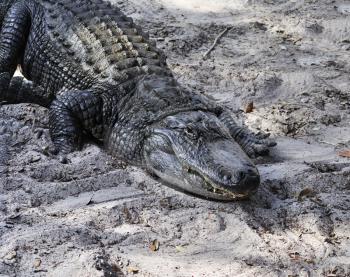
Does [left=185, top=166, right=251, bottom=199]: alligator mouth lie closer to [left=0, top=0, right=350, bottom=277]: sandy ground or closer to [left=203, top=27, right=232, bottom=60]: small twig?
[left=0, top=0, right=350, bottom=277]: sandy ground

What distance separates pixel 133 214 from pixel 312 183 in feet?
4.02

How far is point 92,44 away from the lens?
17.0 feet

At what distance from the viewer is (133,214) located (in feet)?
12.0

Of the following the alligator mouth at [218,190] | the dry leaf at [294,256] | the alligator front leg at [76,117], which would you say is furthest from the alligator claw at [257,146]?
the dry leaf at [294,256]

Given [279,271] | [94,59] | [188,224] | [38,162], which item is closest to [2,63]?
[94,59]

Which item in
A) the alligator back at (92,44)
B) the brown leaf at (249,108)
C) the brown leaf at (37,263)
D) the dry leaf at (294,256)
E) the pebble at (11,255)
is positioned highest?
the alligator back at (92,44)

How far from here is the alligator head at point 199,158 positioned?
12.3ft

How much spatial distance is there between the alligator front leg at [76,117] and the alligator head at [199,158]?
1.83 feet

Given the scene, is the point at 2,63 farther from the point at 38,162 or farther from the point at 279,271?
the point at 279,271

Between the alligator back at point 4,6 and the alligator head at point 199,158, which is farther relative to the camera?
the alligator back at point 4,6

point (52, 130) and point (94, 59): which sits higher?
→ point (94, 59)

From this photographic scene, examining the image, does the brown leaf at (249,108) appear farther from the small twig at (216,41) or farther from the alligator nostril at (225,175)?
the alligator nostril at (225,175)

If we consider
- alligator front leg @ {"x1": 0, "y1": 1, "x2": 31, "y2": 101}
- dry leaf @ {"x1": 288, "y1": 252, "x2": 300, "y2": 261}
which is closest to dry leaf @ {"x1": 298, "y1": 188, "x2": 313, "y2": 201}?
dry leaf @ {"x1": 288, "y1": 252, "x2": 300, "y2": 261}

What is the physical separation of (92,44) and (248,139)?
1554 mm
